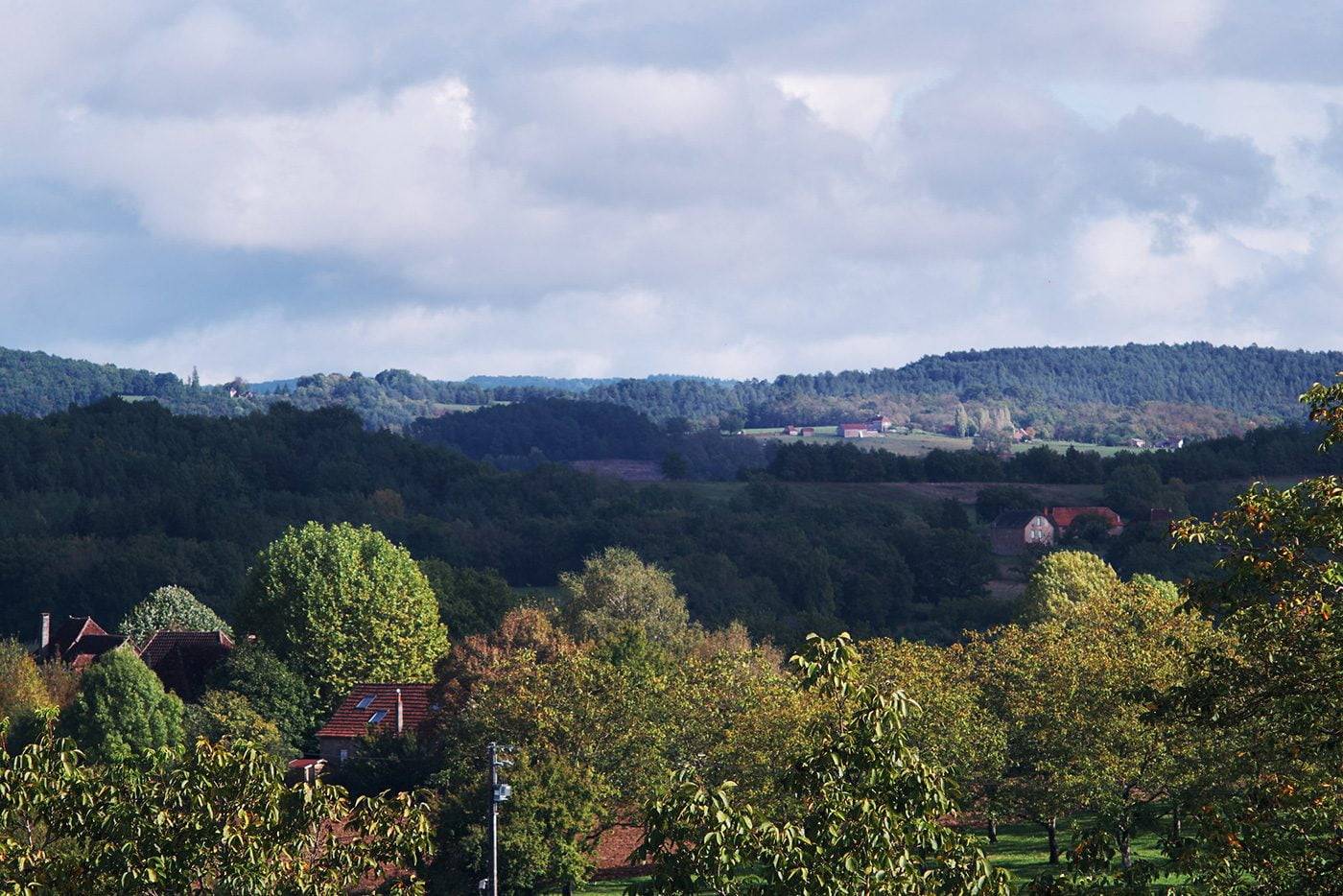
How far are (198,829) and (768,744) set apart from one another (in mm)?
33747

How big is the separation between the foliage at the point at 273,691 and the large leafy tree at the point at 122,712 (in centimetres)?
241

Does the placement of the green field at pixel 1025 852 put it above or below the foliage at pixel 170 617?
below

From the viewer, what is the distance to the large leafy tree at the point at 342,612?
72.4 m

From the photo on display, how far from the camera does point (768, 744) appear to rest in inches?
1986

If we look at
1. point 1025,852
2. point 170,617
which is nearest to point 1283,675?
point 1025,852

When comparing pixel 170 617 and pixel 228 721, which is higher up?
pixel 170 617

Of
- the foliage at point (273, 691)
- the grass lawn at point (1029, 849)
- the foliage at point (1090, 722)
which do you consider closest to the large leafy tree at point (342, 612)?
the foliage at point (273, 691)

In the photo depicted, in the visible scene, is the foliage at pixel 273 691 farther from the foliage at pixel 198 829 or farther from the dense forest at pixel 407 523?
the foliage at pixel 198 829

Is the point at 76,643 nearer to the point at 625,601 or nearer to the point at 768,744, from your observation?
the point at 625,601

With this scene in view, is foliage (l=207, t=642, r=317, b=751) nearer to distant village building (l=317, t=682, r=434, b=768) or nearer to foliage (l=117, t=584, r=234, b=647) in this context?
distant village building (l=317, t=682, r=434, b=768)

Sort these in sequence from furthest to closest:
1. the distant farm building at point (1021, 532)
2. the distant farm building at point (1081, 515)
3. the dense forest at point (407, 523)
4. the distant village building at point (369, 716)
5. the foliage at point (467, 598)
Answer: the distant farm building at point (1021, 532)
the distant farm building at point (1081, 515)
the dense forest at point (407, 523)
the foliage at point (467, 598)
the distant village building at point (369, 716)

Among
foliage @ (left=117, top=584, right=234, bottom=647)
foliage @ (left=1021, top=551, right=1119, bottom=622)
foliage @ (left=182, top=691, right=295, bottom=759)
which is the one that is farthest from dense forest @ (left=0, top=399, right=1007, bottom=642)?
foliage @ (left=182, top=691, right=295, bottom=759)

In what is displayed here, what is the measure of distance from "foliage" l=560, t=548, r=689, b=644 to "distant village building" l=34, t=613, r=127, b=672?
2271 centimetres

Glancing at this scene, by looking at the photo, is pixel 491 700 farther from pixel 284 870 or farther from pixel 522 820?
pixel 284 870
